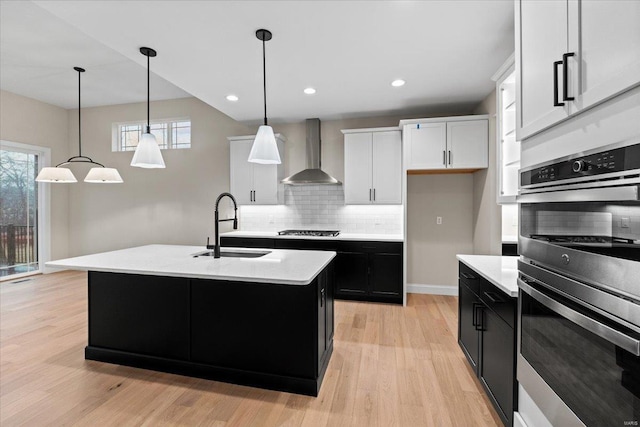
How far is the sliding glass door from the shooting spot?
5.03m

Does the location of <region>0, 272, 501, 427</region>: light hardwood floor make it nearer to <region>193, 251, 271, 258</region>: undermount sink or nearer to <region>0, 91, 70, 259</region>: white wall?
<region>193, 251, 271, 258</region>: undermount sink

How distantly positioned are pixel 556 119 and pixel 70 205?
7.73 metres

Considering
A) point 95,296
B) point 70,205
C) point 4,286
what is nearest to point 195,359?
point 95,296

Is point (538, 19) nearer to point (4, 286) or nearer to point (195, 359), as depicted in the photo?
point (195, 359)

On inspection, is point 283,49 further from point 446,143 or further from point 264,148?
point 446,143

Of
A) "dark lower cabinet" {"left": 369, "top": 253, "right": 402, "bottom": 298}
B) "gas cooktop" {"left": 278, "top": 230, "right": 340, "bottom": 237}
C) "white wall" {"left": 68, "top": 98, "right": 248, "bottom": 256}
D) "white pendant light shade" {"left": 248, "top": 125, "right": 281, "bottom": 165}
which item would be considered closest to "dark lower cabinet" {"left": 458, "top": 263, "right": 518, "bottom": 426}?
"dark lower cabinet" {"left": 369, "top": 253, "right": 402, "bottom": 298}

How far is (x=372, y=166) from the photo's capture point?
433 centimetres

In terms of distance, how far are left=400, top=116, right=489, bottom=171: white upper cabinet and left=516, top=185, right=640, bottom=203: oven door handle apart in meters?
2.74

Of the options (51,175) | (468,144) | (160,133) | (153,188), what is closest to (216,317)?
(51,175)

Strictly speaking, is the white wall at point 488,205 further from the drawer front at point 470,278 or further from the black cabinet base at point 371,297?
the black cabinet base at point 371,297

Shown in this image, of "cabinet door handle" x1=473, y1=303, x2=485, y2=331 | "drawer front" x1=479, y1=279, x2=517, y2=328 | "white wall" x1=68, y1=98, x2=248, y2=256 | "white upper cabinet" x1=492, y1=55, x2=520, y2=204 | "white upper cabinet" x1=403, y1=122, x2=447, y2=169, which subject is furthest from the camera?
"white wall" x1=68, y1=98, x2=248, y2=256

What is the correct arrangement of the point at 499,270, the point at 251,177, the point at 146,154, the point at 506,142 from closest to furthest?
the point at 499,270
the point at 506,142
the point at 146,154
the point at 251,177

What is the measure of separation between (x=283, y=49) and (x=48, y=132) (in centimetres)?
561

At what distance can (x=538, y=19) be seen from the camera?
1.29 m
